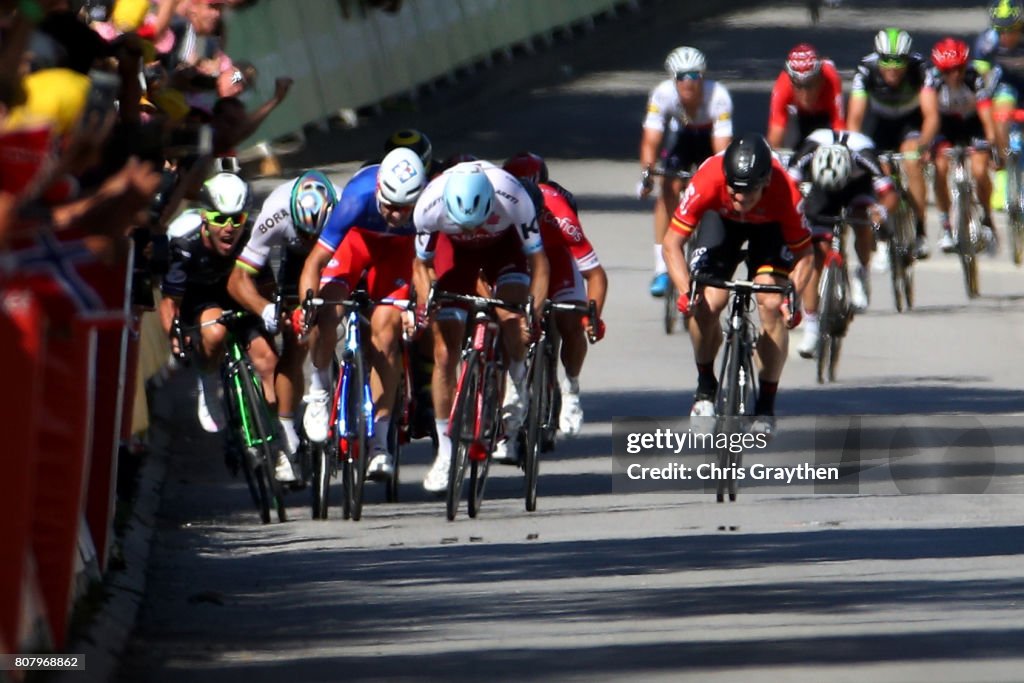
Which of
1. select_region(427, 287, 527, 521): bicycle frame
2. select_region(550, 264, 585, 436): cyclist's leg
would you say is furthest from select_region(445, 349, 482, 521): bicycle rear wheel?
select_region(550, 264, 585, 436): cyclist's leg

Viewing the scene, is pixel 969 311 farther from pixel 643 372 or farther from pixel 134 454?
pixel 134 454

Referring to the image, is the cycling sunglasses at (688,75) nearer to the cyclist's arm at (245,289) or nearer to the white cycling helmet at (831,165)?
the white cycling helmet at (831,165)

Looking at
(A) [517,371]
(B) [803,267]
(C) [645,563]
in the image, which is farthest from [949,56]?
(C) [645,563]

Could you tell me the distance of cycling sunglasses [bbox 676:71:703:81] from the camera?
71.2 feet

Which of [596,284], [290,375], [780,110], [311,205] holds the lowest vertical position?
[780,110]

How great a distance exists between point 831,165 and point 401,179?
560 cm

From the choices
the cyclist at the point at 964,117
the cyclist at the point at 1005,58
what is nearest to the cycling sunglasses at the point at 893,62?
the cyclist at the point at 964,117

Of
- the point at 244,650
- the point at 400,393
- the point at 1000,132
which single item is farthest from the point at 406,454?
the point at 1000,132

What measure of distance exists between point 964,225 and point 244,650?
14224 millimetres

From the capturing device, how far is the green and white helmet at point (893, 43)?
22.7m

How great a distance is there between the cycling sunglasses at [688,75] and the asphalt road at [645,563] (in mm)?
1992

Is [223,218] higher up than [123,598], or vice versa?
[223,218]

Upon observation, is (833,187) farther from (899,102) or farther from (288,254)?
(288,254)

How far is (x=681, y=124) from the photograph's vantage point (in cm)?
2191
